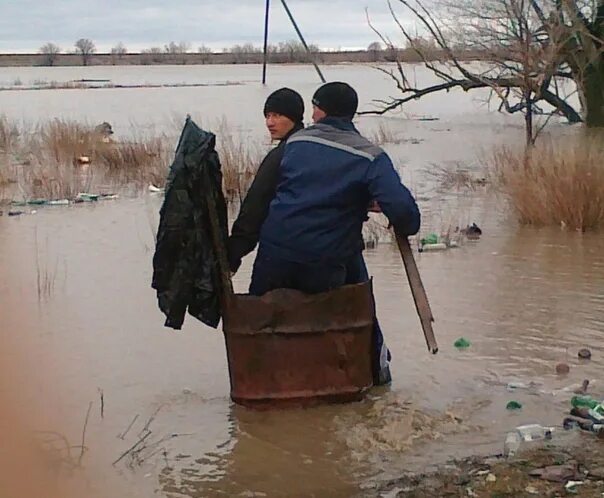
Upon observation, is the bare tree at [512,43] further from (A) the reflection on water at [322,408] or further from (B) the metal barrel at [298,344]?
(B) the metal barrel at [298,344]

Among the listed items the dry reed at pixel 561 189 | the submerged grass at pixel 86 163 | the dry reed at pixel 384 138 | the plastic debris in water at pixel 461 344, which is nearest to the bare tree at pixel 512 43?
the dry reed at pixel 384 138

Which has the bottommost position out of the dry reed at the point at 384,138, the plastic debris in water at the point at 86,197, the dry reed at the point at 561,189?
the dry reed at the point at 384,138

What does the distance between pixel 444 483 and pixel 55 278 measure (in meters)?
5.55

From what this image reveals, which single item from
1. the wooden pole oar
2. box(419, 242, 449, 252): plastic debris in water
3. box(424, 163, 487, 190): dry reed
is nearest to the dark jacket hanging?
the wooden pole oar

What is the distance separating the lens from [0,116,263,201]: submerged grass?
14.2 m

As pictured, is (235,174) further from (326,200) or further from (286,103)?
(326,200)

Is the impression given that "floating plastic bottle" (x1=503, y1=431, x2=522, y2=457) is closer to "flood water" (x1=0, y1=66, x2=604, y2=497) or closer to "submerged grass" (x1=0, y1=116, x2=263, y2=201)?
"flood water" (x1=0, y1=66, x2=604, y2=497)

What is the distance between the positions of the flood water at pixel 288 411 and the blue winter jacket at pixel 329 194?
0.91 metres

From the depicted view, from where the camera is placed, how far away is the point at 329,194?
5.32 metres

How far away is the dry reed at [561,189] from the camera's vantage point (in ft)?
35.4

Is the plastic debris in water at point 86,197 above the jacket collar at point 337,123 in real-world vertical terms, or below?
below

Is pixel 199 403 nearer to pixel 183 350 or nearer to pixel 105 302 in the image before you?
pixel 183 350

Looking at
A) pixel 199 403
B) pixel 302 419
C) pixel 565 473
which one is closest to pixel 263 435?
pixel 302 419

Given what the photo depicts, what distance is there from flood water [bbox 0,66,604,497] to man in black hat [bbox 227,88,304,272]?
903 mm
